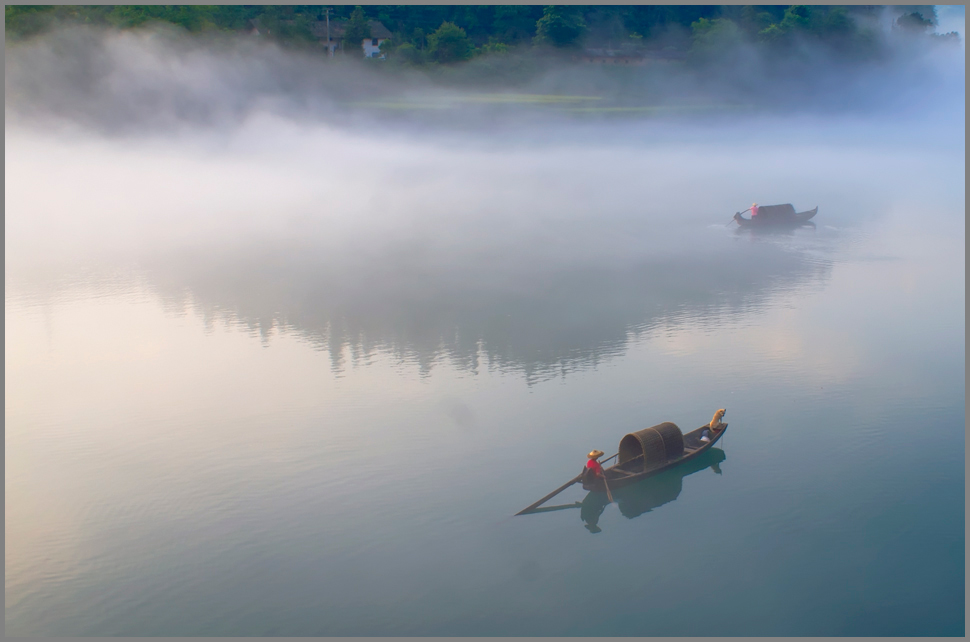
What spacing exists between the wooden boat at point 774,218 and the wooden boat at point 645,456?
20282mm

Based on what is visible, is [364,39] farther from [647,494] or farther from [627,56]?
[647,494]

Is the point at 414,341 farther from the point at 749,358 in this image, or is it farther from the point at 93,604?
the point at 93,604

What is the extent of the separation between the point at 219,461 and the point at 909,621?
8.15 m

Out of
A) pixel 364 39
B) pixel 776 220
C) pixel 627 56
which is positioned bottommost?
pixel 776 220

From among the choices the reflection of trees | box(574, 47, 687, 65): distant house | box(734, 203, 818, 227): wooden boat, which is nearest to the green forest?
box(574, 47, 687, 65): distant house

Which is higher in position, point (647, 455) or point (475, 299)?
point (475, 299)

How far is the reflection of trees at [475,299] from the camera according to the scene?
1512 centimetres

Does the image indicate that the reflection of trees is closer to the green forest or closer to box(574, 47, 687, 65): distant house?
the green forest

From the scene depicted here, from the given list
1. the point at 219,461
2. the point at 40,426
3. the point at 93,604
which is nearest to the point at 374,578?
the point at 93,604

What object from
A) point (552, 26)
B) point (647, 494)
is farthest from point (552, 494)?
point (552, 26)

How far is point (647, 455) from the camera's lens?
9984mm

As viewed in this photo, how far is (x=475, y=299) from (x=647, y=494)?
9375 millimetres

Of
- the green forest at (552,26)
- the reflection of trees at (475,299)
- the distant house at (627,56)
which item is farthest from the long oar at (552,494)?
the distant house at (627,56)

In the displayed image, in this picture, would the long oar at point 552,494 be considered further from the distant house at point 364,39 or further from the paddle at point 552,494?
the distant house at point 364,39
